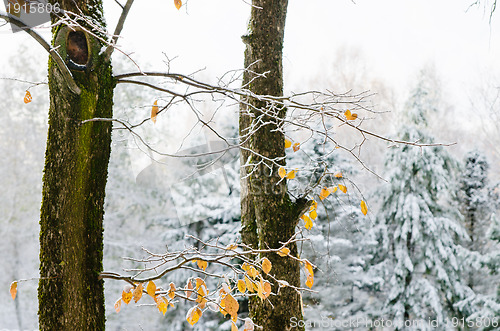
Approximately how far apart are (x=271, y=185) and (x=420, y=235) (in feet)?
22.8

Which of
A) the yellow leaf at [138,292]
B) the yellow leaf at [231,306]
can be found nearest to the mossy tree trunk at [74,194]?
the yellow leaf at [138,292]

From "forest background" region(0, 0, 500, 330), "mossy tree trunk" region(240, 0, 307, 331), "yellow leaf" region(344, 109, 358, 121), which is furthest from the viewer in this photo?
"forest background" region(0, 0, 500, 330)

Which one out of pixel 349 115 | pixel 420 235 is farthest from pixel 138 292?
pixel 420 235

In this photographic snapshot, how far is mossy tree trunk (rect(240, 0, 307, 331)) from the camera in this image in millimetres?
2564

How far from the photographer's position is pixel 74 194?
1.64 metres

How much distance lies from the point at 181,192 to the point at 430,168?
490 centimetres

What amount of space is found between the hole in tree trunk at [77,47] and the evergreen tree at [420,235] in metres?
7.69

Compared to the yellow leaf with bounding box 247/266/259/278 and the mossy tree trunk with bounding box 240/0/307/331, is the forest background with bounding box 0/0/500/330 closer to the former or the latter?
the mossy tree trunk with bounding box 240/0/307/331

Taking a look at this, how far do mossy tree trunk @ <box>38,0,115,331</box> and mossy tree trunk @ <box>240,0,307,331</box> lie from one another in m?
0.97

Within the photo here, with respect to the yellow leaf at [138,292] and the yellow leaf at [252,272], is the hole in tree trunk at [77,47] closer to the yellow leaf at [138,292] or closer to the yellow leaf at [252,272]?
the yellow leaf at [138,292]

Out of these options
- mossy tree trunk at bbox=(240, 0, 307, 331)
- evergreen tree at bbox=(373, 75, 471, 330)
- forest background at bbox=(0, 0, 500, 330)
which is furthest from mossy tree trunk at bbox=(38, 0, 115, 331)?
evergreen tree at bbox=(373, 75, 471, 330)

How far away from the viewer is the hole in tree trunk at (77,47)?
1.68 metres

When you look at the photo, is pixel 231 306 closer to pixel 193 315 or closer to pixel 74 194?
pixel 193 315

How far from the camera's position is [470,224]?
9.95 metres
